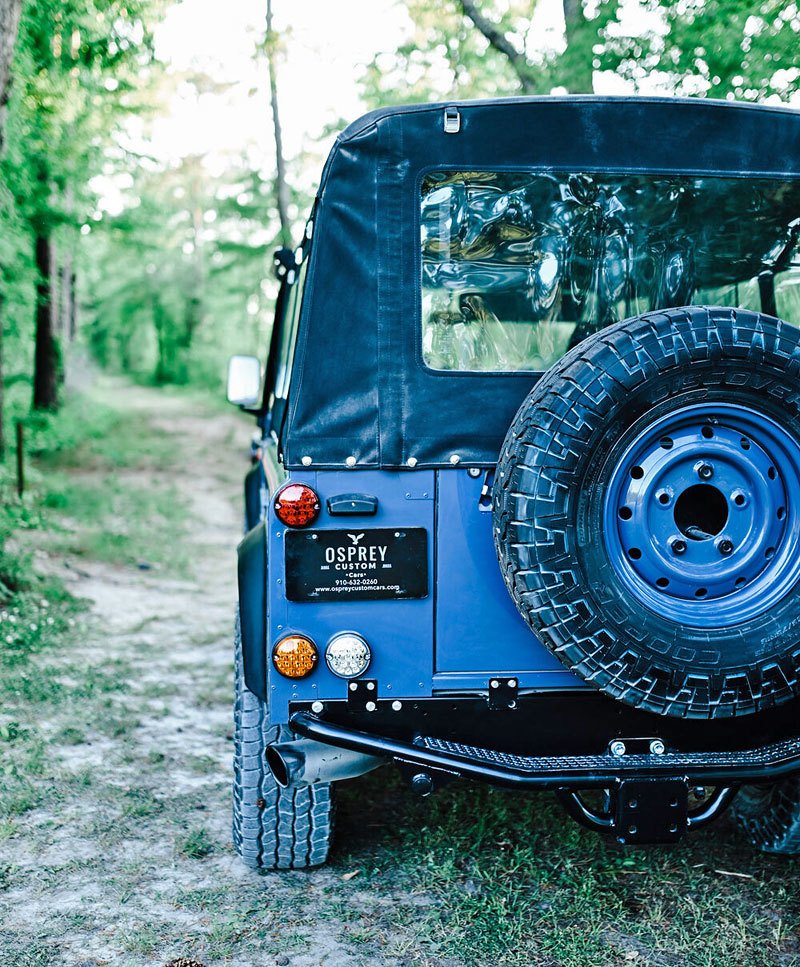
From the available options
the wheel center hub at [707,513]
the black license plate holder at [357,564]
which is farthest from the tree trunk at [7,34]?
the wheel center hub at [707,513]

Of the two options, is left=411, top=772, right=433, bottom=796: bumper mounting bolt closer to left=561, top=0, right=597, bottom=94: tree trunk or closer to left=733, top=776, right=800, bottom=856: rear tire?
left=733, top=776, right=800, bottom=856: rear tire

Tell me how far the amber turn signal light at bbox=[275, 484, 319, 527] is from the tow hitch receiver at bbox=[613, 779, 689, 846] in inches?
47.7

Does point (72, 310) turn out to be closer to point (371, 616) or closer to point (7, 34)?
point (7, 34)

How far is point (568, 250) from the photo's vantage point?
2.92m

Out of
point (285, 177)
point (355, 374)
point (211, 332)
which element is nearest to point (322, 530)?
point (355, 374)

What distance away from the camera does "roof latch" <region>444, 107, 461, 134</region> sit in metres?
2.73

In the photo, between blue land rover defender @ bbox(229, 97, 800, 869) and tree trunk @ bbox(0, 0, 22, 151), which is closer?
blue land rover defender @ bbox(229, 97, 800, 869)

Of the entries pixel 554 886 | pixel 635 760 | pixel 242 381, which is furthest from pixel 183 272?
pixel 635 760

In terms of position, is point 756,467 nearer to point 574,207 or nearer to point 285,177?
point 574,207

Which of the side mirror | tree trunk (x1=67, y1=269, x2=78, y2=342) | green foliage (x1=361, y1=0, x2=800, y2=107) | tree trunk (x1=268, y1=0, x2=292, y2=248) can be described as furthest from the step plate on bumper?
tree trunk (x1=67, y1=269, x2=78, y2=342)

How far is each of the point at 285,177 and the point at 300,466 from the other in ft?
48.8

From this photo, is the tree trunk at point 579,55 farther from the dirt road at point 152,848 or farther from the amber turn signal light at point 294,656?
the amber turn signal light at point 294,656

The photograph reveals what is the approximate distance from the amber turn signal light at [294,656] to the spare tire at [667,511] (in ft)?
2.14

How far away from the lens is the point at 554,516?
8.04ft
